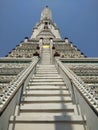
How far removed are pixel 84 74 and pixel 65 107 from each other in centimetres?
435

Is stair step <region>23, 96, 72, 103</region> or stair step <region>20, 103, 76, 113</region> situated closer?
stair step <region>20, 103, 76, 113</region>

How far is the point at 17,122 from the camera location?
3.83 metres

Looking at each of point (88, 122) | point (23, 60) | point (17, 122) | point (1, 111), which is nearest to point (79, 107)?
point (88, 122)

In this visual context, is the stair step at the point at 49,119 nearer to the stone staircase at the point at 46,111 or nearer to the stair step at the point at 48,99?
the stone staircase at the point at 46,111

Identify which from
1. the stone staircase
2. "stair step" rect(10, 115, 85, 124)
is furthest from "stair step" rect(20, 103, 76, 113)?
"stair step" rect(10, 115, 85, 124)

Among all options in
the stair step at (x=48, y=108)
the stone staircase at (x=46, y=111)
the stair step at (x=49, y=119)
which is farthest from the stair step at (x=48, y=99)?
the stair step at (x=49, y=119)

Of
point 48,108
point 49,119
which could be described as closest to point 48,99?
point 48,108

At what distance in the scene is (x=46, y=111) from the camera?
14.4 ft

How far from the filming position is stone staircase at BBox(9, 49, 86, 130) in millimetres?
3779

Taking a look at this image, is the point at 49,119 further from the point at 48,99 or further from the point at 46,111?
the point at 48,99

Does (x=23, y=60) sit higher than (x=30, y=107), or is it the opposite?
(x=23, y=60)

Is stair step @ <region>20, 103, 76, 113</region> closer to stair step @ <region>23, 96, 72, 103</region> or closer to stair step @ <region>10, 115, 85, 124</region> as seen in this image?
stair step @ <region>23, 96, 72, 103</region>

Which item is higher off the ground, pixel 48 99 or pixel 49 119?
pixel 48 99

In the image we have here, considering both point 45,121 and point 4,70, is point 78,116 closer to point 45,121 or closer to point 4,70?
point 45,121
